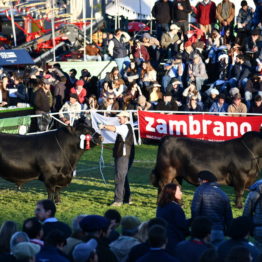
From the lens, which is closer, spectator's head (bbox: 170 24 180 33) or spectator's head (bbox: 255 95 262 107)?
spectator's head (bbox: 255 95 262 107)

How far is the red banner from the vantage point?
24.6m

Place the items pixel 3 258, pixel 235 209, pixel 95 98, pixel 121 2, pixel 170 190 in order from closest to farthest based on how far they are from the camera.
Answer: pixel 3 258 → pixel 170 190 → pixel 235 209 → pixel 95 98 → pixel 121 2

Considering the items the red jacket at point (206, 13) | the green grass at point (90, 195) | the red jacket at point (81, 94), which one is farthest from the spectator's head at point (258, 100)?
the red jacket at point (206, 13)

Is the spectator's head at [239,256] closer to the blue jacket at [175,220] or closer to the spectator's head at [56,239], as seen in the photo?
the spectator's head at [56,239]

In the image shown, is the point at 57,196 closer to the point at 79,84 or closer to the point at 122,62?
the point at 79,84

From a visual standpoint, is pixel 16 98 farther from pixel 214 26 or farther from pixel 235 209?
pixel 235 209

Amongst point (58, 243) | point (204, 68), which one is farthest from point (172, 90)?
point (58, 243)

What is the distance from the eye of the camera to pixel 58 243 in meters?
10.7

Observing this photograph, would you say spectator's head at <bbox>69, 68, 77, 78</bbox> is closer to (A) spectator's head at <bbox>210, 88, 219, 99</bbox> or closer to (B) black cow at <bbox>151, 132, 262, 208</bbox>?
(A) spectator's head at <bbox>210, 88, 219, 99</bbox>

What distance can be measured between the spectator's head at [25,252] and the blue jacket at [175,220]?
2577 mm

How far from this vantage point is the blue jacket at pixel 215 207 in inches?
544

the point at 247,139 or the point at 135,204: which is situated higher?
the point at 247,139

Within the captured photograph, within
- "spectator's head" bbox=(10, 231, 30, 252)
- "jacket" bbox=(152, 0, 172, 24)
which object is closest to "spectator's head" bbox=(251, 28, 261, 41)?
"jacket" bbox=(152, 0, 172, 24)

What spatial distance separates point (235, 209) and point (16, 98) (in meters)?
12.8
